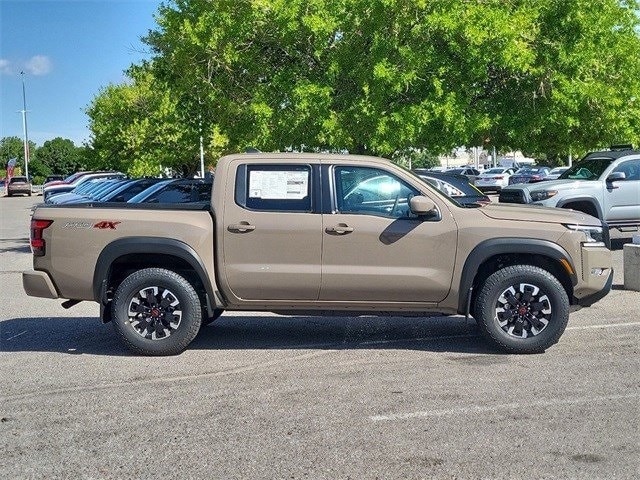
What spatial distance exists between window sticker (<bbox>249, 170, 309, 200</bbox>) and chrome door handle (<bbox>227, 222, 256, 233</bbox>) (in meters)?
0.30

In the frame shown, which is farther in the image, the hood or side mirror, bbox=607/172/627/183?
side mirror, bbox=607/172/627/183

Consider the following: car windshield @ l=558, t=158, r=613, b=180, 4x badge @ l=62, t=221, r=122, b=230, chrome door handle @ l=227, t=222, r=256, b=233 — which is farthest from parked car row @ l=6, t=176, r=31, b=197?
chrome door handle @ l=227, t=222, r=256, b=233

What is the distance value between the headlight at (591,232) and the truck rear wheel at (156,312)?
3.59 meters

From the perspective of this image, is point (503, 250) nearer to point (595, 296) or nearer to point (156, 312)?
point (595, 296)

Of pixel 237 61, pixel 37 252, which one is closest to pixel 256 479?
pixel 37 252

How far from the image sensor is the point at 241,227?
7809 millimetres

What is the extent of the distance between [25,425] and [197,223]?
8.75 ft

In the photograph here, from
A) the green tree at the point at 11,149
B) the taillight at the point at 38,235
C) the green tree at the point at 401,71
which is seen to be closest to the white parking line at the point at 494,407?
the taillight at the point at 38,235

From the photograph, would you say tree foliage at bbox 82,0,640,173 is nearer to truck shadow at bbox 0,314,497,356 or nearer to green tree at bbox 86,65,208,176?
green tree at bbox 86,65,208,176

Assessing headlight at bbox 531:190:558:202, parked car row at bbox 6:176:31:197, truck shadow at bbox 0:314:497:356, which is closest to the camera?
truck shadow at bbox 0:314:497:356

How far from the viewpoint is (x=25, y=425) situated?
19.2ft

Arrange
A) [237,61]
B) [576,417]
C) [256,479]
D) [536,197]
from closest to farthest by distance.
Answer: [256,479], [576,417], [536,197], [237,61]

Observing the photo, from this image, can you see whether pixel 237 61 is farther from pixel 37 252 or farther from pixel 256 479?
pixel 256 479

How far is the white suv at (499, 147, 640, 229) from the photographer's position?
53.5 ft
